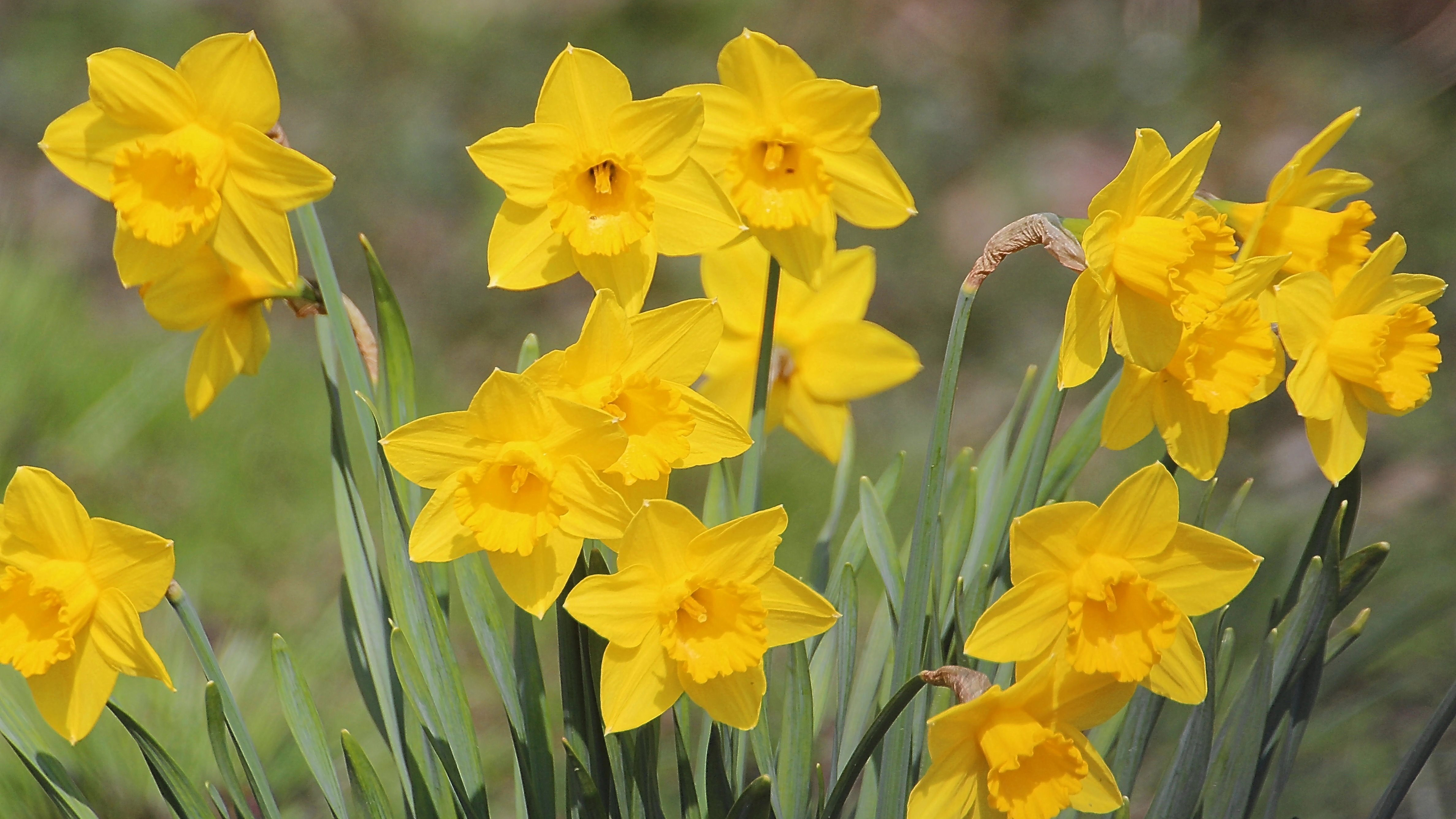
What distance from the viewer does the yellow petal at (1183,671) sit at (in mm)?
781

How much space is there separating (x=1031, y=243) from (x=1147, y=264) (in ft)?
0.27

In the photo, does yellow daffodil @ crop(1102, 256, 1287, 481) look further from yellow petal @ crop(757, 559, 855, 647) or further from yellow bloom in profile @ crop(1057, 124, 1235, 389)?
yellow petal @ crop(757, 559, 855, 647)

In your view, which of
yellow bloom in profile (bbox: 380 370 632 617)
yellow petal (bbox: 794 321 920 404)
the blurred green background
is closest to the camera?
yellow bloom in profile (bbox: 380 370 632 617)

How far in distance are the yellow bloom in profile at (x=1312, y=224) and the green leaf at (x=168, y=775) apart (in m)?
0.94

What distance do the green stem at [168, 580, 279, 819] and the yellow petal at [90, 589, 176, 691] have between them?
0.19ft

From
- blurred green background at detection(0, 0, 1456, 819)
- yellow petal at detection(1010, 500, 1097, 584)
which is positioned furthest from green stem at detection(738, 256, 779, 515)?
blurred green background at detection(0, 0, 1456, 819)

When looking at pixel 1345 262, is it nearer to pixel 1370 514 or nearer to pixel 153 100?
pixel 153 100

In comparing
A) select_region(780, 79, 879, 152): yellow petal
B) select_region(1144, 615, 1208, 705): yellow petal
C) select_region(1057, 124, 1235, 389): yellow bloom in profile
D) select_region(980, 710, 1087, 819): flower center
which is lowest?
select_region(980, 710, 1087, 819): flower center

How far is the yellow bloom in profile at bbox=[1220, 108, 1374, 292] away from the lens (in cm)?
86

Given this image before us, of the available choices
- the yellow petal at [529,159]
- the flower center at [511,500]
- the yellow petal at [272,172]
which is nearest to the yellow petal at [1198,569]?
the flower center at [511,500]

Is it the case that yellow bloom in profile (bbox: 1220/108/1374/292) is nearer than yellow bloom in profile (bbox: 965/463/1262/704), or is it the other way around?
yellow bloom in profile (bbox: 965/463/1262/704)

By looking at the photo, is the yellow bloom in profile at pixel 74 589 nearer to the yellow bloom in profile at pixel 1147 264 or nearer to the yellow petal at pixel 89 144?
the yellow petal at pixel 89 144

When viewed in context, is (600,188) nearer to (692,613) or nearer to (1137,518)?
(692,613)

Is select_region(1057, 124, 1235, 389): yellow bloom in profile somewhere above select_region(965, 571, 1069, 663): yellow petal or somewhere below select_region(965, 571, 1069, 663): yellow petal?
above
